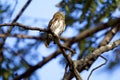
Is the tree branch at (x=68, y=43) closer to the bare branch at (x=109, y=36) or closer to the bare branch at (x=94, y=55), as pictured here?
the bare branch at (x=109, y=36)

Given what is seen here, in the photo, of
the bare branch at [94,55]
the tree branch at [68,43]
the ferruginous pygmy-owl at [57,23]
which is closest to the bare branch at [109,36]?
the tree branch at [68,43]

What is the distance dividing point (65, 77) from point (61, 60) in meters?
2.45

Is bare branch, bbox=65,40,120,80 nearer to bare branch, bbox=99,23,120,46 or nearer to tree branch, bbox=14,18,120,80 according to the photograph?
bare branch, bbox=99,23,120,46

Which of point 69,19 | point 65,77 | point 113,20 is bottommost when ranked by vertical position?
point 65,77

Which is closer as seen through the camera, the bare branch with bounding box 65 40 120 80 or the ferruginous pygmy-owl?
the ferruginous pygmy-owl

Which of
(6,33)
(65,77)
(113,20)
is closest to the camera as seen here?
(65,77)

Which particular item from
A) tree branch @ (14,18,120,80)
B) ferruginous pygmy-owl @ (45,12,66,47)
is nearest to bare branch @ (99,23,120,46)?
tree branch @ (14,18,120,80)

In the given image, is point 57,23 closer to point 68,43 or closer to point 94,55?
point 94,55

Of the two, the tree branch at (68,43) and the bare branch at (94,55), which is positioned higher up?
the tree branch at (68,43)

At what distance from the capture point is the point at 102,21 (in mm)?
7125

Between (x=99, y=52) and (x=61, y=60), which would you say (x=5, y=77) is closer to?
(x=61, y=60)

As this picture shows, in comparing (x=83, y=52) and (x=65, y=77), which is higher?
(x=83, y=52)

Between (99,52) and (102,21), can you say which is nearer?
(99,52)

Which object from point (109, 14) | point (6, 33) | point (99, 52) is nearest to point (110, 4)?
point (109, 14)
